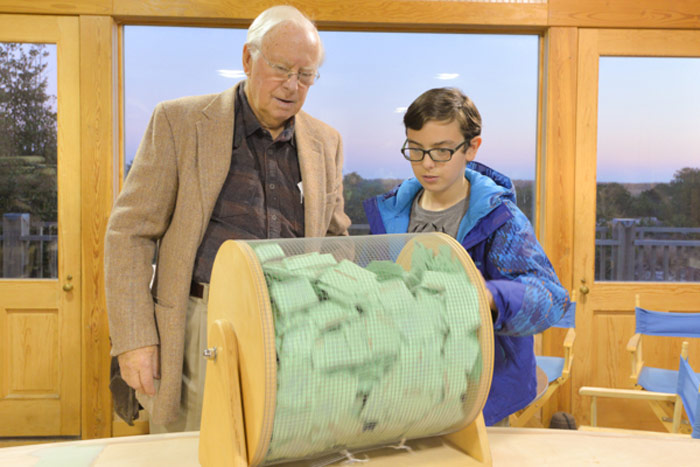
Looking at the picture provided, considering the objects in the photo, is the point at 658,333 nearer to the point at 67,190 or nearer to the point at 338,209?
the point at 338,209

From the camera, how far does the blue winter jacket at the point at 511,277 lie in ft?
3.20

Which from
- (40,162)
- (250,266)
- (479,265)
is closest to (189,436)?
(250,266)

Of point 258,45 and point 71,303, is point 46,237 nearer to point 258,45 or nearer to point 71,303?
point 71,303

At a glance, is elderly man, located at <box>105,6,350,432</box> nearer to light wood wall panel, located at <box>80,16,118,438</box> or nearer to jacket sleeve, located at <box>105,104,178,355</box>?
jacket sleeve, located at <box>105,104,178,355</box>

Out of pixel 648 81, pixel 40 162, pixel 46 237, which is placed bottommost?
pixel 46 237

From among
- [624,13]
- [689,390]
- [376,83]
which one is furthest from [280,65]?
[624,13]

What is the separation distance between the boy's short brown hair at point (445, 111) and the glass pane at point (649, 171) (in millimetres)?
2563

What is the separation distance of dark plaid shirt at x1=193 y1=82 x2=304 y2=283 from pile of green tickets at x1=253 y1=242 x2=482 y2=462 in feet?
1.96

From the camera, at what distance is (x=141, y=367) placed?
4.53 ft

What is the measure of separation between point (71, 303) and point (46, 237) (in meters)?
0.39

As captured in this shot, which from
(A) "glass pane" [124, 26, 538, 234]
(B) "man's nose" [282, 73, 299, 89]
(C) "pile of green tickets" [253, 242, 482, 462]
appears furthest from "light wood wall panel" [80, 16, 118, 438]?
(C) "pile of green tickets" [253, 242, 482, 462]

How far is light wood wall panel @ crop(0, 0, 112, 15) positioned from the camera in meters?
3.13

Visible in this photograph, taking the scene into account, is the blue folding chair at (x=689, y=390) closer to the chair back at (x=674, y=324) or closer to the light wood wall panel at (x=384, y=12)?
the chair back at (x=674, y=324)

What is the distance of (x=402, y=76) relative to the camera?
3.51 meters
